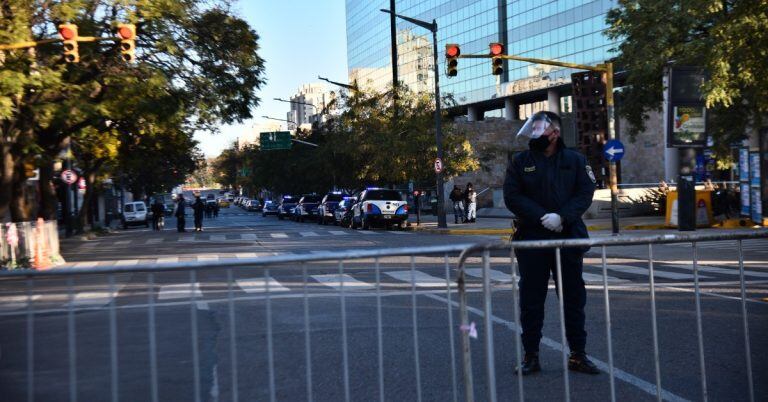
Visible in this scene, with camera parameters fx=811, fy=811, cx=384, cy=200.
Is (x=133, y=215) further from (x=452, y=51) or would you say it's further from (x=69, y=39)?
(x=69, y=39)

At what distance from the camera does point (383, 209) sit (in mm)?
33406

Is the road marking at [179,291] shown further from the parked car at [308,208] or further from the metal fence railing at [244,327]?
the parked car at [308,208]

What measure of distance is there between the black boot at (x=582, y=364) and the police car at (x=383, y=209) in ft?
89.9

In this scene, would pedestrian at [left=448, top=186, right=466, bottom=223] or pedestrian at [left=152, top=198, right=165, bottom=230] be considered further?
pedestrian at [left=152, top=198, right=165, bottom=230]

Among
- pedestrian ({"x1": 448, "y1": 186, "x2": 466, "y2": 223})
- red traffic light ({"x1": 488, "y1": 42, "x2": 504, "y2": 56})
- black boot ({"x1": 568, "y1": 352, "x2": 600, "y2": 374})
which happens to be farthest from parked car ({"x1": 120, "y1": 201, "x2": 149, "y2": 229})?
black boot ({"x1": 568, "y1": 352, "x2": 600, "y2": 374})

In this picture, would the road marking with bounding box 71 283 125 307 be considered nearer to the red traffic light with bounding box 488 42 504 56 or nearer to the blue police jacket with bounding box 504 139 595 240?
the blue police jacket with bounding box 504 139 595 240

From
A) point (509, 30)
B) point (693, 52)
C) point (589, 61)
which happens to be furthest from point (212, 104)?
point (509, 30)

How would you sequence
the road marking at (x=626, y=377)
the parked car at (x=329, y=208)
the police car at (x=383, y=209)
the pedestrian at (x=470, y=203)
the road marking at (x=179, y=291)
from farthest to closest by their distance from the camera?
the parked car at (x=329, y=208)
the pedestrian at (x=470, y=203)
the police car at (x=383, y=209)
the road marking at (x=626, y=377)
the road marking at (x=179, y=291)

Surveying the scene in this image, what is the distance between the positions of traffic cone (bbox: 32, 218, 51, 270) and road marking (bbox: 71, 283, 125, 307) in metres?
16.1

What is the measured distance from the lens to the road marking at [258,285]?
4.11 meters

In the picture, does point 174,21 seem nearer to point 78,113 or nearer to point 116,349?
point 78,113

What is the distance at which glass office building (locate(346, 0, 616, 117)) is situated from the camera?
60.3m

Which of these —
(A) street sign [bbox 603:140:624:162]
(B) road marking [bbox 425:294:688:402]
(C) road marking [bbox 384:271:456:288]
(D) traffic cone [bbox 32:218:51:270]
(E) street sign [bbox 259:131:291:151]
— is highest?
(E) street sign [bbox 259:131:291:151]

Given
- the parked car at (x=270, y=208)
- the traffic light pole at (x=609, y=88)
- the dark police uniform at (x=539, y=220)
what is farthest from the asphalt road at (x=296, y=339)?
the parked car at (x=270, y=208)
